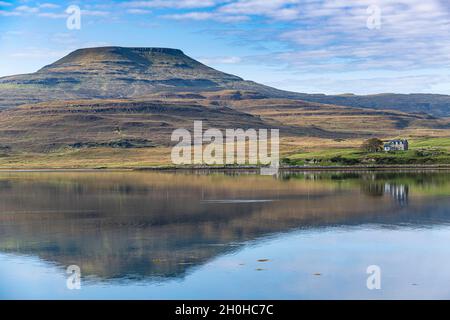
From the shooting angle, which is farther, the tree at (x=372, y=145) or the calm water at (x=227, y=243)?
the tree at (x=372, y=145)

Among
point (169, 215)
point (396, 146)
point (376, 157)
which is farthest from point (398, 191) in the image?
point (396, 146)

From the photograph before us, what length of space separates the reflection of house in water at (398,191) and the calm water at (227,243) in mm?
132

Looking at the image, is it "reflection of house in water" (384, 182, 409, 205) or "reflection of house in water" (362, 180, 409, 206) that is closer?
"reflection of house in water" (384, 182, 409, 205)

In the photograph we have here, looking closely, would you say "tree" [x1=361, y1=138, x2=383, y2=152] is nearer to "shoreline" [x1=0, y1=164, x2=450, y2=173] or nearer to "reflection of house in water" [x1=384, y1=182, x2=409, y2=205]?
"shoreline" [x1=0, y1=164, x2=450, y2=173]

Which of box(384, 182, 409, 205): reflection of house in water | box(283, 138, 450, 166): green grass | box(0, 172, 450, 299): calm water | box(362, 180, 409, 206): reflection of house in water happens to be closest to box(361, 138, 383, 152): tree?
box(283, 138, 450, 166): green grass

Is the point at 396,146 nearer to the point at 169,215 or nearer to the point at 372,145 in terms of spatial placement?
the point at 372,145

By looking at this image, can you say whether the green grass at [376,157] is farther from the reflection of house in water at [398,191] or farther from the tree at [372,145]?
the reflection of house in water at [398,191]

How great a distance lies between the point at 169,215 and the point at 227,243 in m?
16.6

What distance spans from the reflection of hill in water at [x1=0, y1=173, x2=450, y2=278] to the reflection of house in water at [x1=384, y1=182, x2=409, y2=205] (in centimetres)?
62

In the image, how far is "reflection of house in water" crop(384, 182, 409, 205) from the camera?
73.9 m

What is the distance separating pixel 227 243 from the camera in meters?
46.9

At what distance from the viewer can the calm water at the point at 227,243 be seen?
35.1 metres

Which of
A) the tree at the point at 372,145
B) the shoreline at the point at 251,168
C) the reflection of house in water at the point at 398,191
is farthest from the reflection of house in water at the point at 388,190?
the tree at the point at 372,145
